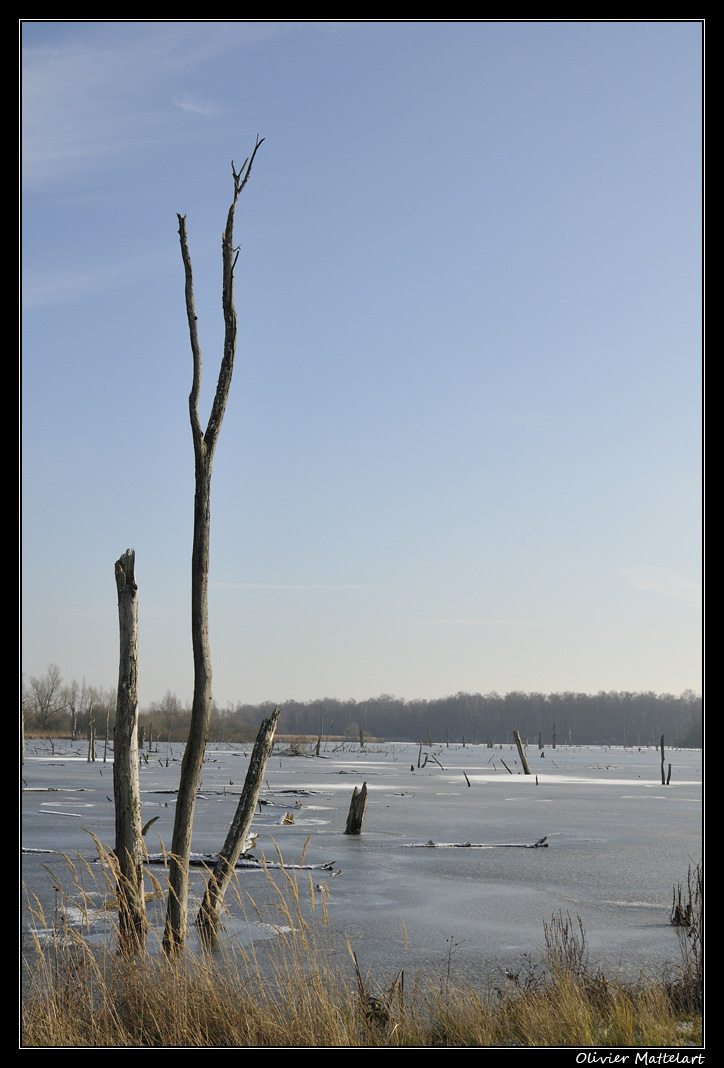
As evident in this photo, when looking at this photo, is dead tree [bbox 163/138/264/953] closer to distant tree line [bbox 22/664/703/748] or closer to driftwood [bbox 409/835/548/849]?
driftwood [bbox 409/835/548/849]

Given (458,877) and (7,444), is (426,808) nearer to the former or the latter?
(458,877)

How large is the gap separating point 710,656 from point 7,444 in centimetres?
370

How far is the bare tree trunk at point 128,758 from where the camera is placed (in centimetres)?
633

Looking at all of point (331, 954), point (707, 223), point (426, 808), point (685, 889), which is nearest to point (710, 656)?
point (707, 223)

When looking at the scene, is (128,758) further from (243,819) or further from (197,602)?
(243,819)

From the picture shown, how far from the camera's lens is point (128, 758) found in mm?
6535

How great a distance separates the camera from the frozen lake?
8.80 metres

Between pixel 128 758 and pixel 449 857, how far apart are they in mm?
9657

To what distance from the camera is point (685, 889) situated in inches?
473

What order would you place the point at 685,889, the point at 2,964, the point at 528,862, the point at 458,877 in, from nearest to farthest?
the point at 2,964 < the point at 685,889 < the point at 458,877 < the point at 528,862

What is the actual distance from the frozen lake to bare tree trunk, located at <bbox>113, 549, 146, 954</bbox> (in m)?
1.27

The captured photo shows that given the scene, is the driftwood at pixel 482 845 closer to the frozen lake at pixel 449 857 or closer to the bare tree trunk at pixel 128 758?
the frozen lake at pixel 449 857

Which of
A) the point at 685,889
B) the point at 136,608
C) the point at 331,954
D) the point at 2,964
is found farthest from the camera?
the point at 685,889

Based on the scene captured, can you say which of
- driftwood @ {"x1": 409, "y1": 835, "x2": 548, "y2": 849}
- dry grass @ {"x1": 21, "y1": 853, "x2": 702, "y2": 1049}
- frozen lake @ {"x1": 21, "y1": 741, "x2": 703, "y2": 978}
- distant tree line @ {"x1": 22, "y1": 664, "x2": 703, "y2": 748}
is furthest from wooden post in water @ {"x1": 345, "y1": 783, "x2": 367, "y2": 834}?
distant tree line @ {"x1": 22, "y1": 664, "x2": 703, "y2": 748}
